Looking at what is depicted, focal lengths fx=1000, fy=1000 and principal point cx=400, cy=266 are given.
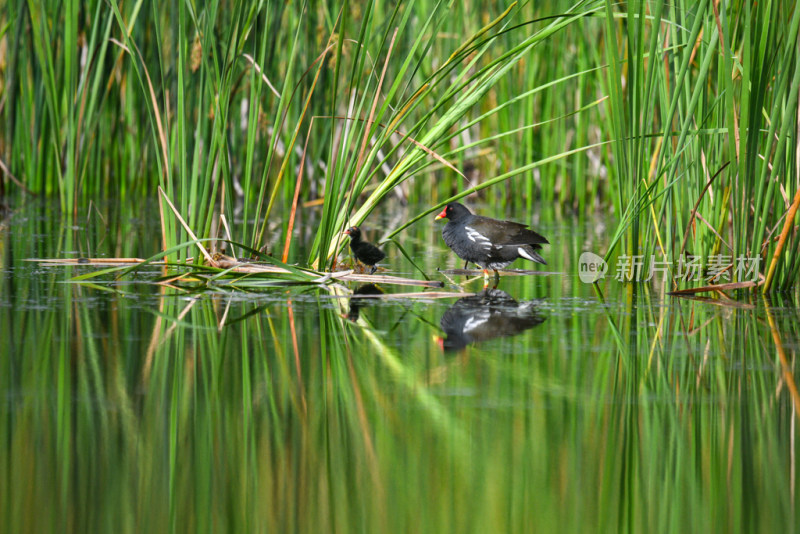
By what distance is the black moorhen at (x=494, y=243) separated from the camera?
486 cm

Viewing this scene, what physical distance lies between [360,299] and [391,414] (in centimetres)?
175

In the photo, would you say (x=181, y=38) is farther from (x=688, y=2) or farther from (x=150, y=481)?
(x=150, y=481)

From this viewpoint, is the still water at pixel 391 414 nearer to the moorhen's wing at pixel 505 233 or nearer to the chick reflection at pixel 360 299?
the chick reflection at pixel 360 299

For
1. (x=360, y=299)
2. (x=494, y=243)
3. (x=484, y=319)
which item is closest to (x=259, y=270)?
(x=360, y=299)

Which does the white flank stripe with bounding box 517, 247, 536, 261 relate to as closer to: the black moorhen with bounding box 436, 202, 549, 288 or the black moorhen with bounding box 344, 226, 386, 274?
the black moorhen with bounding box 436, 202, 549, 288

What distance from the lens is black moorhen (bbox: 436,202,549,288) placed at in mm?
4859

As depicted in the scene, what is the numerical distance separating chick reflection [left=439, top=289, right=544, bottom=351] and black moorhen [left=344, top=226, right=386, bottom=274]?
0.82m

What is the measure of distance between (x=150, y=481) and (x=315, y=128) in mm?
7127

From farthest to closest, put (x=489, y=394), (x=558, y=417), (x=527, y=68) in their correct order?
(x=527, y=68), (x=489, y=394), (x=558, y=417)

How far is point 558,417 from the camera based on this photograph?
2395mm

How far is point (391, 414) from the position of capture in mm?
2395

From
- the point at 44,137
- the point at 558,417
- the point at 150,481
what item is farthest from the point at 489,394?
the point at 44,137

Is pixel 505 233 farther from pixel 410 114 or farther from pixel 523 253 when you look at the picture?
pixel 410 114

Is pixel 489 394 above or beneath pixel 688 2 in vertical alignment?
beneath
